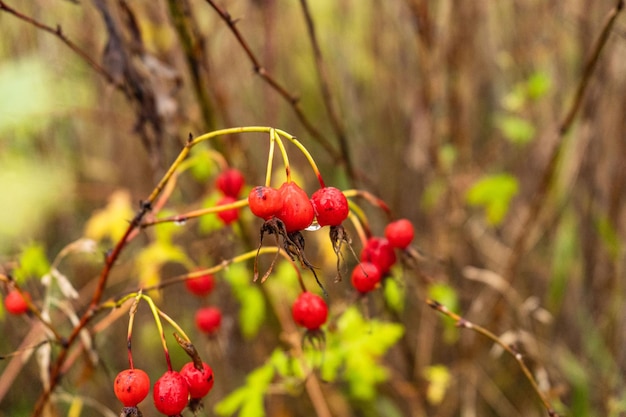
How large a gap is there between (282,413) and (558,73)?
193cm

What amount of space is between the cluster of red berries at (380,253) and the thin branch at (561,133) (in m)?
0.72

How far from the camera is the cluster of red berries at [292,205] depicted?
2.46 feet

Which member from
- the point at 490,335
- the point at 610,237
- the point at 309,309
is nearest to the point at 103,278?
the point at 309,309

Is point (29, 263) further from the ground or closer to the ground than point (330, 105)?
closer to the ground

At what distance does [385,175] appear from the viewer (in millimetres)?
3021

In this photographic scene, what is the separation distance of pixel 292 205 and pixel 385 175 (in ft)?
7.57

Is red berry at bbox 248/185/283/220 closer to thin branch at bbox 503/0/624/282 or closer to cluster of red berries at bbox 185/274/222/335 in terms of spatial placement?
cluster of red berries at bbox 185/274/222/335

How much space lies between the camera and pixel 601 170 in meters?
2.19

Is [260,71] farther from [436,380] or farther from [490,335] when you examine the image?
[436,380]

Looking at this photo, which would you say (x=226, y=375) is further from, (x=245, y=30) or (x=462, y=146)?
(x=245, y=30)

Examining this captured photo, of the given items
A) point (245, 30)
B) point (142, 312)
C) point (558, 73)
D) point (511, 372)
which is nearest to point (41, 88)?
point (245, 30)

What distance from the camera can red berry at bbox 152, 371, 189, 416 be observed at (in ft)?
2.61

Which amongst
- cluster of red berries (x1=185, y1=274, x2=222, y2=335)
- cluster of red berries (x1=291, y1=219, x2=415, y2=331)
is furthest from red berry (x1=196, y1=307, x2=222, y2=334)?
cluster of red berries (x1=291, y1=219, x2=415, y2=331)

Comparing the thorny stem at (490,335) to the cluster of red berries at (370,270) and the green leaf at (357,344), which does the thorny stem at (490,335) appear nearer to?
the cluster of red berries at (370,270)
